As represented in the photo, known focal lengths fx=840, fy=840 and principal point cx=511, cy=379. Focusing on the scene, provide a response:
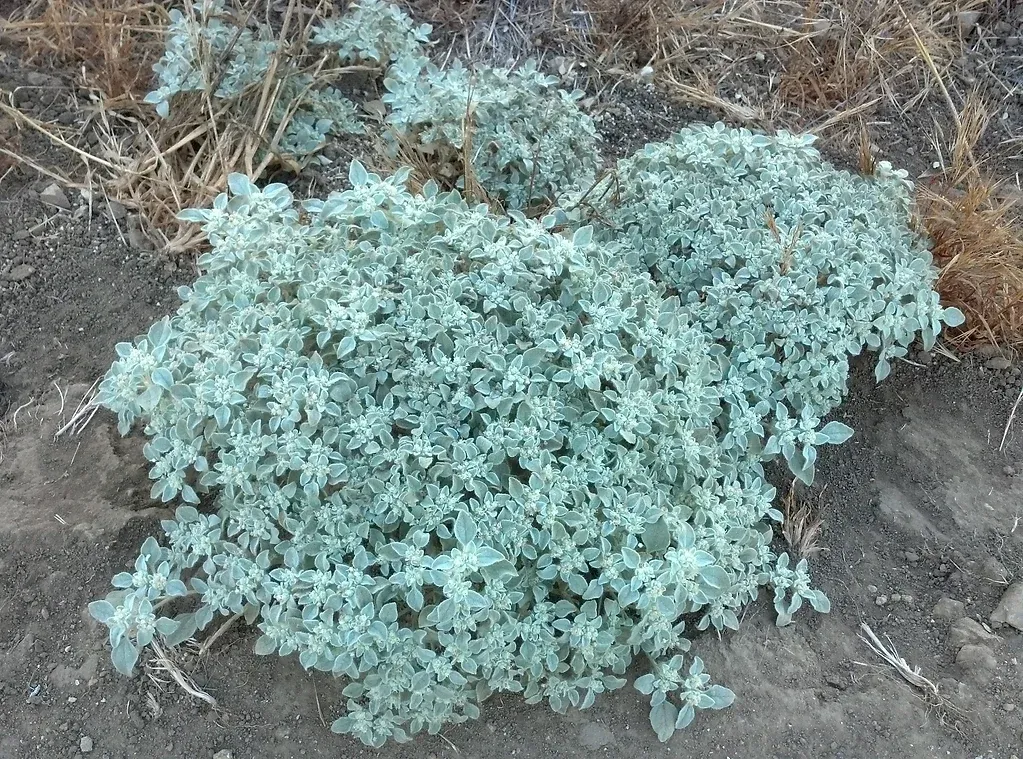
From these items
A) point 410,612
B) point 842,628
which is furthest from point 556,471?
point 842,628

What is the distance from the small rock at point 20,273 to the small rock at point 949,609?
284cm

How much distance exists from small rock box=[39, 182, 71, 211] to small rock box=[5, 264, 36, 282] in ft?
0.90

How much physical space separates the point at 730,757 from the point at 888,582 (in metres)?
0.68

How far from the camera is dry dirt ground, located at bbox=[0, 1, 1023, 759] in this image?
1925mm

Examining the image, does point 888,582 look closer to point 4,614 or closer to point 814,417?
point 814,417

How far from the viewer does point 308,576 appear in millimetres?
1825

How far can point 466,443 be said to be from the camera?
6.17 ft

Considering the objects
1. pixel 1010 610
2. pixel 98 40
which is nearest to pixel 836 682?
pixel 1010 610

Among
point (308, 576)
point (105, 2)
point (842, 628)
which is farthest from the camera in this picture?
point (105, 2)

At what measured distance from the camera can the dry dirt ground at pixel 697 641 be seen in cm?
192

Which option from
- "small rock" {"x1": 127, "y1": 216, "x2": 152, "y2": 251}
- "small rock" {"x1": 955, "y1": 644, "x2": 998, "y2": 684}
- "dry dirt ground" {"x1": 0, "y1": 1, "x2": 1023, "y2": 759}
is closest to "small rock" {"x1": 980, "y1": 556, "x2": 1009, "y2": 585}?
"dry dirt ground" {"x1": 0, "y1": 1, "x2": 1023, "y2": 759}

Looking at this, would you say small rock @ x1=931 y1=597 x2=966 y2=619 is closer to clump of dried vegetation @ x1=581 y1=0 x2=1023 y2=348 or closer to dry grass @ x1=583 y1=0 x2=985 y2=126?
clump of dried vegetation @ x1=581 y1=0 x2=1023 y2=348

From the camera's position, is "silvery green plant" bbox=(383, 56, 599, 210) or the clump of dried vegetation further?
the clump of dried vegetation

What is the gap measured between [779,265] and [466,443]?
1027mm
